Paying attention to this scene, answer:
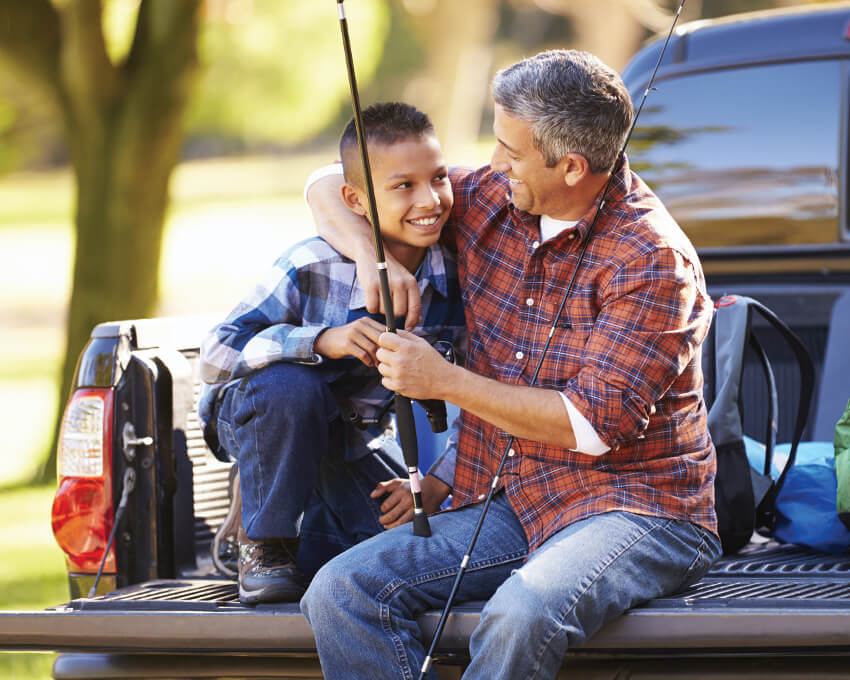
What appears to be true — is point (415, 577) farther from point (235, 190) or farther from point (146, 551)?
point (235, 190)

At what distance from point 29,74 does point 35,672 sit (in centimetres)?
508

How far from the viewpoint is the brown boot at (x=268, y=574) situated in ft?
9.28

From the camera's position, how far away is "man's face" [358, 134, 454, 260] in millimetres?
2951

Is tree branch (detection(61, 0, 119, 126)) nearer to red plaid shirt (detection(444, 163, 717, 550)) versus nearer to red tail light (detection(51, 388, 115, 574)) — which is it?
red tail light (detection(51, 388, 115, 574))

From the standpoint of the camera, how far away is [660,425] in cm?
278

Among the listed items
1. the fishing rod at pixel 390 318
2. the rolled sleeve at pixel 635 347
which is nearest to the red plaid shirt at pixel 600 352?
the rolled sleeve at pixel 635 347

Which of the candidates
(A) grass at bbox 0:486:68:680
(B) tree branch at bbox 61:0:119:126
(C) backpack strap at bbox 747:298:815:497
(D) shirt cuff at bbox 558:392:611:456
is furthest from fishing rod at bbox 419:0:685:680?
(B) tree branch at bbox 61:0:119:126

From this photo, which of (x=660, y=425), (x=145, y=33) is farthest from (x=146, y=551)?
(x=145, y=33)

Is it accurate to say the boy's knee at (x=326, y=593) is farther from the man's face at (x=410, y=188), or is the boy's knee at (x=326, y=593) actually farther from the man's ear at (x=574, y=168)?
the man's ear at (x=574, y=168)

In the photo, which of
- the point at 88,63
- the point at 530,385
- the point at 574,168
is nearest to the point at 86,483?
the point at 530,385

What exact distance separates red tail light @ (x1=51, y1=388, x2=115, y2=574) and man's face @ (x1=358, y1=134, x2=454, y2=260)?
847mm

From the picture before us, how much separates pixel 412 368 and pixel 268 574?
59 centimetres

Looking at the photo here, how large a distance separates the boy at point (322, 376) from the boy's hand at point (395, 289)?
0.30ft

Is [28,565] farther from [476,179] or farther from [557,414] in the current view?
[557,414]
